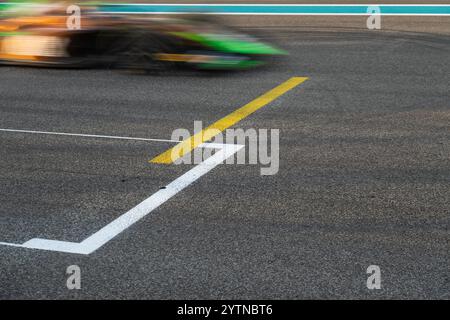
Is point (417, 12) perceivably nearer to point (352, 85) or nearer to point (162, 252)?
point (352, 85)

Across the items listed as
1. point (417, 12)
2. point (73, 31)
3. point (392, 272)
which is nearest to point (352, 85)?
point (73, 31)

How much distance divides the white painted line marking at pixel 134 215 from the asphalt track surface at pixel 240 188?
88 mm

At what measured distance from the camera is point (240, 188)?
7.33 meters

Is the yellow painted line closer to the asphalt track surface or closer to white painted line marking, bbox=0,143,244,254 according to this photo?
the asphalt track surface

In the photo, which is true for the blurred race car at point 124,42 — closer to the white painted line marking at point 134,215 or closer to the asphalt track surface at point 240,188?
the asphalt track surface at point 240,188

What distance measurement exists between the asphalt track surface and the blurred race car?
288 millimetres

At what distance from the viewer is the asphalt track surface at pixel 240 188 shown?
551cm

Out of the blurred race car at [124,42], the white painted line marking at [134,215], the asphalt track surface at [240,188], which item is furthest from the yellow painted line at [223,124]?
the blurred race car at [124,42]

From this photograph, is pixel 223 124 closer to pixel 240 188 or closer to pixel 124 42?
pixel 240 188

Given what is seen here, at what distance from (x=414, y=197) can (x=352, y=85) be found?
4445 millimetres

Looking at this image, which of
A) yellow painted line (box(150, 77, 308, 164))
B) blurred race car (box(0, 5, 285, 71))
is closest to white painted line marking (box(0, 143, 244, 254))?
yellow painted line (box(150, 77, 308, 164))

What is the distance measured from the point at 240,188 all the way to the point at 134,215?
1.13 meters

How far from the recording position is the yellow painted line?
830 cm

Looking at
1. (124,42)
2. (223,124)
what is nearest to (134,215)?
(223,124)
